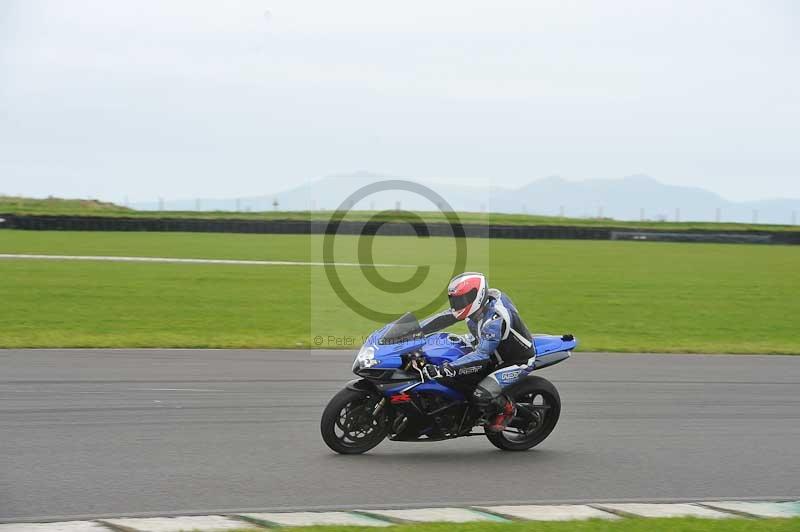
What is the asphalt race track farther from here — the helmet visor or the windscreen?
the helmet visor

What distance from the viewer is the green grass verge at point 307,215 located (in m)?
48.9

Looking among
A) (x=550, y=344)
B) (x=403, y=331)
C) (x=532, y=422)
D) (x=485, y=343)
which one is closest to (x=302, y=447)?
(x=403, y=331)

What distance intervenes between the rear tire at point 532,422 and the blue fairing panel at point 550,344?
29cm

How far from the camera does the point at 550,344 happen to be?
9.22m

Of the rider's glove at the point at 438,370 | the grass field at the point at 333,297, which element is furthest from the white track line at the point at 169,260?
the rider's glove at the point at 438,370

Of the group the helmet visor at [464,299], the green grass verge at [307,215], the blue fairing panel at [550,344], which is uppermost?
the green grass verge at [307,215]

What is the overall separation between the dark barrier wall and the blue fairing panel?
36.2m

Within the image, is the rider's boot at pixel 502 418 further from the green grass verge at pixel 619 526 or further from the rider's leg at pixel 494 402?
the green grass verge at pixel 619 526

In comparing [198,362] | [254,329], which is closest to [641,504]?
[198,362]

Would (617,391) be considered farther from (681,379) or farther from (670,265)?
(670,265)

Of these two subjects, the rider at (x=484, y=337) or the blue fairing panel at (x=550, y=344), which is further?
the blue fairing panel at (x=550, y=344)

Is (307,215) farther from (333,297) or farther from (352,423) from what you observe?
(352,423)

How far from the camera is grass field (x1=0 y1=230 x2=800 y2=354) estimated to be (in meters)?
17.4

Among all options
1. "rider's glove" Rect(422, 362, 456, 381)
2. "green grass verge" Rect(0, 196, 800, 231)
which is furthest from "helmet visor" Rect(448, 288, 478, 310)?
"green grass verge" Rect(0, 196, 800, 231)
